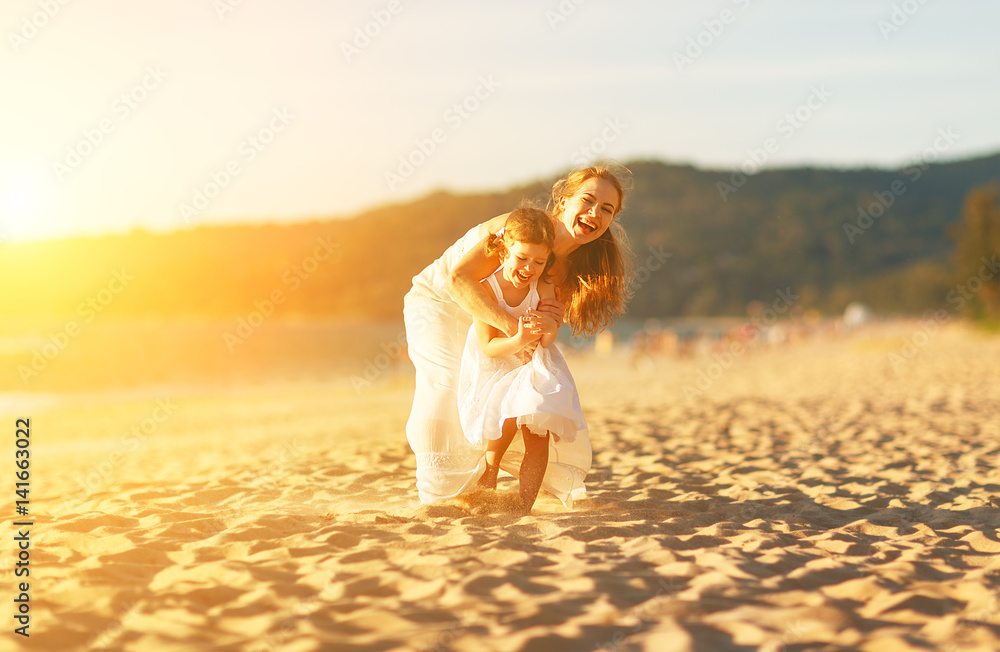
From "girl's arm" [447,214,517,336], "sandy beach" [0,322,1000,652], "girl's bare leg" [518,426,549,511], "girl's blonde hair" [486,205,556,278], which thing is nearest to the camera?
"sandy beach" [0,322,1000,652]

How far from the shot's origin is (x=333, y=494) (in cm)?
496

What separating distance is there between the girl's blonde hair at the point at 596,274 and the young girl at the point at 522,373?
22 cm

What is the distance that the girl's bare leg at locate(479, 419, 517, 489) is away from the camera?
13.4 ft

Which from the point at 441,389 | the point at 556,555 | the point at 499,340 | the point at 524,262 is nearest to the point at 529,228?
the point at 524,262

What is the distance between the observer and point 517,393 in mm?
3869

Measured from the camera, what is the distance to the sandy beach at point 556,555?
2.53m

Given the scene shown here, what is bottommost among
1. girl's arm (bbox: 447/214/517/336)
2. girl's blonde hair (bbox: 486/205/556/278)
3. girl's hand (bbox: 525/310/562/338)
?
girl's hand (bbox: 525/310/562/338)

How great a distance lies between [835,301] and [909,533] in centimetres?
8721

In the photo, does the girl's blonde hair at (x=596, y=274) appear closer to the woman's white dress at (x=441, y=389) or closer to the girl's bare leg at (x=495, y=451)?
the woman's white dress at (x=441, y=389)

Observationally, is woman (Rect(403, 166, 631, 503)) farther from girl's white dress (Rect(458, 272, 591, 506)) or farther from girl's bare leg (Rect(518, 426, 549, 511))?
girl's bare leg (Rect(518, 426, 549, 511))

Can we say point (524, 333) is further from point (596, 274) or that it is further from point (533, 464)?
point (533, 464)

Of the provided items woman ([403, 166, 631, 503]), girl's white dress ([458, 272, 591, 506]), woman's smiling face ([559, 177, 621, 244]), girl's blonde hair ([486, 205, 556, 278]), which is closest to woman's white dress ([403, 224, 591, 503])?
woman ([403, 166, 631, 503])

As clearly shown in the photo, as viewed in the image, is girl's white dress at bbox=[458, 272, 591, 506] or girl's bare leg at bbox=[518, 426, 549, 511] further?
girl's bare leg at bbox=[518, 426, 549, 511]

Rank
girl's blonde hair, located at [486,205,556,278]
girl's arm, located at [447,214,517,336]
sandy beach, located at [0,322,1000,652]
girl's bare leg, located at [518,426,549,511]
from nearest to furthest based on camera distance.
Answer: sandy beach, located at [0,322,1000,652] → girl's blonde hair, located at [486,205,556,278] → girl's arm, located at [447,214,517,336] → girl's bare leg, located at [518,426,549,511]
